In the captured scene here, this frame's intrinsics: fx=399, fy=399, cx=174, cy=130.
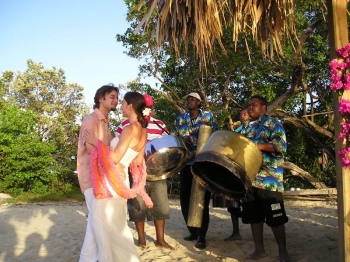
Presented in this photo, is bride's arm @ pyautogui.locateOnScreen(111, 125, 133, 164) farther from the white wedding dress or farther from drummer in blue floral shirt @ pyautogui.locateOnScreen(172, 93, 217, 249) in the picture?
drummer in blue floral shirt @ pyautogui.locateOnScreen(172, 93, 217, 249)

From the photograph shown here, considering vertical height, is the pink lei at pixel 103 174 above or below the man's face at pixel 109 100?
below

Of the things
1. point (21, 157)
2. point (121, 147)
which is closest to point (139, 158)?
point (121, 147)

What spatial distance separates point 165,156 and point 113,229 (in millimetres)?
1200

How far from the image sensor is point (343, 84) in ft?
8.83

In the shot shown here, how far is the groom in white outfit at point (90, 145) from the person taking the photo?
3180 mm

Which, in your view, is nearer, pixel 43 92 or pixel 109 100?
pixel 109 100

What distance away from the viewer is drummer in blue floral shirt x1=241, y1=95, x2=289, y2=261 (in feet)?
12.0

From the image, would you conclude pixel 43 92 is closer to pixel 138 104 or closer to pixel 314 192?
pixel 314 192

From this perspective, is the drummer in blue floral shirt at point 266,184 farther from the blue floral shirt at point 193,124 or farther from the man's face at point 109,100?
the man's face at point 109,100

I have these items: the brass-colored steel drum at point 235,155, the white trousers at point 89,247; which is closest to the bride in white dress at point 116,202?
the white trousers at point 89,247

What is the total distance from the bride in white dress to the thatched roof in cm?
78

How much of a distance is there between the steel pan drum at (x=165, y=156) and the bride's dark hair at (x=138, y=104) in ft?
2.37

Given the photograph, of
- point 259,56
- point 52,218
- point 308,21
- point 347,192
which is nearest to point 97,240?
point 347,192

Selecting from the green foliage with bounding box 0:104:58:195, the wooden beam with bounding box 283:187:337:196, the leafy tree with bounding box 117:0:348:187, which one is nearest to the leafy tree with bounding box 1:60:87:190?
the green foliage with bounding box 0:104:58:195
